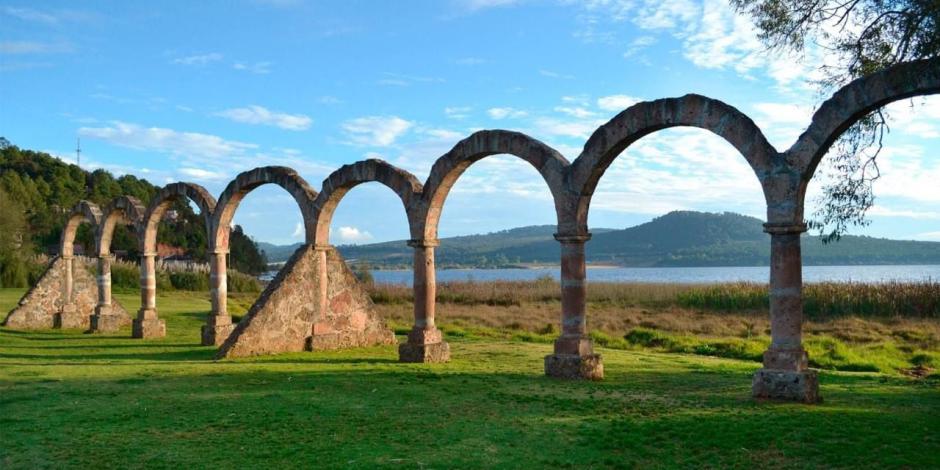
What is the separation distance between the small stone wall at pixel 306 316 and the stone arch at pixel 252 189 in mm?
778

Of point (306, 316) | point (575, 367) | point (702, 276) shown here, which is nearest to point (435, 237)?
point (306, 316)

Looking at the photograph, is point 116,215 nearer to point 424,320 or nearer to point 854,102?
point 424,320

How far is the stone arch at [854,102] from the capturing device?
298 inches

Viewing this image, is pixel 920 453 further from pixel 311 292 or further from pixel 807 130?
pixel 311 292

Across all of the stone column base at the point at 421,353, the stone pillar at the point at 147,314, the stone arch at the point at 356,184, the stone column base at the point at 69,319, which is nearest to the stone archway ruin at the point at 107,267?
the stone column base at the point at 69,319

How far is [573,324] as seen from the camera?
10.4 meters

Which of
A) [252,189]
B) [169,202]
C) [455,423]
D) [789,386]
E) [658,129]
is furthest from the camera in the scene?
[169,202]

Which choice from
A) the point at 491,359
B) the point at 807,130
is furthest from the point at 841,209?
the point at 491,359

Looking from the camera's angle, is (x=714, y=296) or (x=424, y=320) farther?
(x=714, y=296)

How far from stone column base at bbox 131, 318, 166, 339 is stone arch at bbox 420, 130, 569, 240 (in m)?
7.66

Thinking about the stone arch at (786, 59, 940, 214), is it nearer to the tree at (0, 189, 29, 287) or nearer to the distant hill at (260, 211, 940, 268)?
the tree at (0, 189, 29, 287)

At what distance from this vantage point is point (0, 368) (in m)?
11.2

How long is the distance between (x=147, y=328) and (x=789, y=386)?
1347 cm

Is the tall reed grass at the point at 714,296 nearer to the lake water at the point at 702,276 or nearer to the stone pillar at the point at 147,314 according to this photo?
the lake water at the point at 702,276
